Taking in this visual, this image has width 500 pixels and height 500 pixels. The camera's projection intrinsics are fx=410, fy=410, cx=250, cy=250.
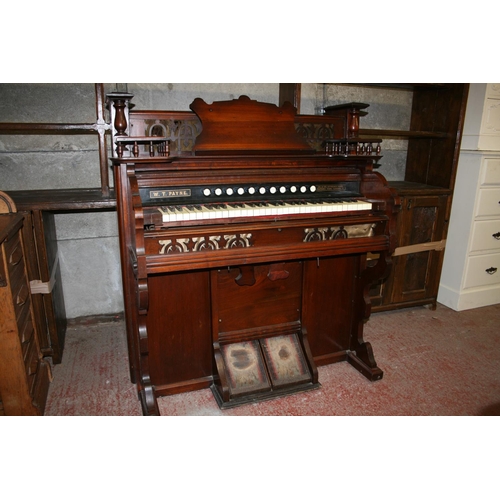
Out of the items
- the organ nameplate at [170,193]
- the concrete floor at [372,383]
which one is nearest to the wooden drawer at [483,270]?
the concrete floor at [372,383]

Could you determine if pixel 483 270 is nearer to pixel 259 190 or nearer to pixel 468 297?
pixel 468 297

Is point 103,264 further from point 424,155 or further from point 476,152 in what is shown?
point 476,152

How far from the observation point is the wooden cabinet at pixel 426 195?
3.14m

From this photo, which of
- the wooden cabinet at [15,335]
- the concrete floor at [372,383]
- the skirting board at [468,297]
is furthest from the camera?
the skirting board at [468,297]

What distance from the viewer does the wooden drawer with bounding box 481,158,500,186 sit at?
10.7 ft

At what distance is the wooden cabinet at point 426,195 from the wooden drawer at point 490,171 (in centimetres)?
25

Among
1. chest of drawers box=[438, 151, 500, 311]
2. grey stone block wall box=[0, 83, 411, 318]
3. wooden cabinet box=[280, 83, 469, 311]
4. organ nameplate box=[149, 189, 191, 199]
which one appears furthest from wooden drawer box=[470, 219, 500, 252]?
organ nameplate box=[149, 189, 191, 199]

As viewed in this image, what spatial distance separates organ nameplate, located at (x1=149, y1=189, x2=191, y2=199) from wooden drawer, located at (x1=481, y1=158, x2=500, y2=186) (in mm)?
2512

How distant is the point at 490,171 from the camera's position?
3.28 metres

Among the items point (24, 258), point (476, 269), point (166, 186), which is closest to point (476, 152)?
point (476, 269)

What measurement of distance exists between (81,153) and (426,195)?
2.57m

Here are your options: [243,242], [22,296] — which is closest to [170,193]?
[243,242]

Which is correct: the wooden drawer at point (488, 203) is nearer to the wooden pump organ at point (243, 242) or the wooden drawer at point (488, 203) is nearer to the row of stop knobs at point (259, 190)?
the wooden pump organ at point (243, 242)

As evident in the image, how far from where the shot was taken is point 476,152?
325 centimetres
